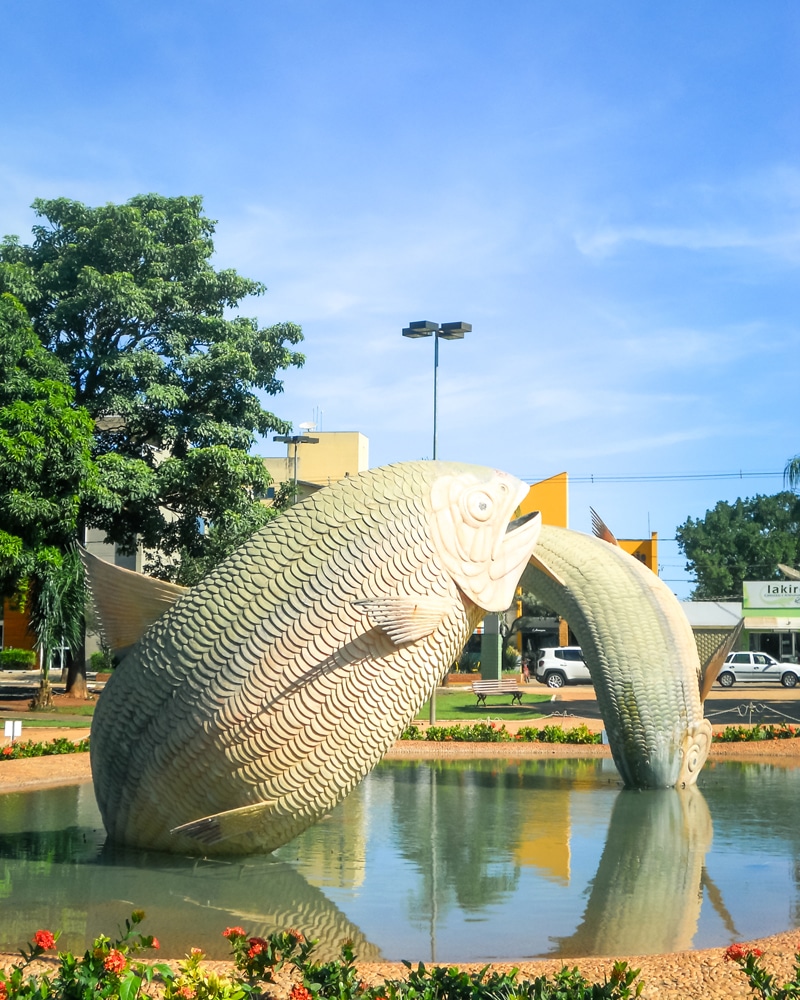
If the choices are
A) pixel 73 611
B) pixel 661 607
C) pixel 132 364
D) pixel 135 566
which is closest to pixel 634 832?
pixel 661 607

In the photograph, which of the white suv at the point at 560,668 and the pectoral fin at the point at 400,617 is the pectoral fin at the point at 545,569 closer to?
the pectoral fin at the point at 400,617

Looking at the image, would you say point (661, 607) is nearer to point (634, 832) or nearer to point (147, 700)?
point (634, 832)

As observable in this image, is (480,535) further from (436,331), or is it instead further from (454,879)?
(436,331)

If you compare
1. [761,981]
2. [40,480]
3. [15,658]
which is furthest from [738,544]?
[761,981]

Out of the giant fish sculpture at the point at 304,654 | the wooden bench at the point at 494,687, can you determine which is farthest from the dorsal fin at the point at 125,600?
the wooden bench at the point at 494,687

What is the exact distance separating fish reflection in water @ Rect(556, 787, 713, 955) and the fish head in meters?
2.49

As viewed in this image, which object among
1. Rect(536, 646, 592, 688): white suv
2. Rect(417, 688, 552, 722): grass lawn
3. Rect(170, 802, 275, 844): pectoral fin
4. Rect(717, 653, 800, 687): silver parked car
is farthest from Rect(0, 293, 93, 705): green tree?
Rect(717, 653, 800, 687): silver parked car

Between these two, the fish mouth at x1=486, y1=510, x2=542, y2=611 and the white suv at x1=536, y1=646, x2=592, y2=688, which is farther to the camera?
the white suv at x1=536, y1=646, x2=592, y2=688

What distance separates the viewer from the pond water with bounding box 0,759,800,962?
709 centimetres

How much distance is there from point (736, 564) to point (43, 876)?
70672 mm

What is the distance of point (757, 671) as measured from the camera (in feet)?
136

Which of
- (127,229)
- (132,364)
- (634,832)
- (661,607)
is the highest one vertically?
(127,229)

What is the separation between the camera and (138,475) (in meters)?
25.8

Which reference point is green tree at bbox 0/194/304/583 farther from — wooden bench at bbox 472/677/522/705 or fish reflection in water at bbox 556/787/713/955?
fish reflection in water at bbox 556/787/713/955
